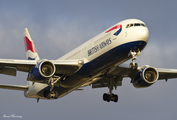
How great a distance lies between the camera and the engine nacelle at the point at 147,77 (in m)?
39.2

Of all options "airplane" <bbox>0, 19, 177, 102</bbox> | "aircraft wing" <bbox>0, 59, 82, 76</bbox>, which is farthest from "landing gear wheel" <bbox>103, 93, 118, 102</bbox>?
"aircraft wing" <bbox>0, 59, 82, 76</bbox>

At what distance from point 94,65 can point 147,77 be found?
8562 mm

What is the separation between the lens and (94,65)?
113 feet

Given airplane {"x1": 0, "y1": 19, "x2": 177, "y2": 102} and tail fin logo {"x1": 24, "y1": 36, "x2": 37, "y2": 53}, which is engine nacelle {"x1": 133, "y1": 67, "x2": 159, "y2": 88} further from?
tail fin logo {"x1": 24, "y1": 36, "x2": 37, "y2": 53}

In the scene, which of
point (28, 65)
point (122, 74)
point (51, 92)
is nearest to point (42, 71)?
point (28, 65)

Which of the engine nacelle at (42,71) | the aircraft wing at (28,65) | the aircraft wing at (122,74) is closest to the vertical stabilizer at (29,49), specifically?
the aircraft wing at (122,74)

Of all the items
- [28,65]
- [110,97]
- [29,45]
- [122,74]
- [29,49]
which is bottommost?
[110,97]

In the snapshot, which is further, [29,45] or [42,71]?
[29,45]

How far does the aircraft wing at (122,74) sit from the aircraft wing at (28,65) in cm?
559

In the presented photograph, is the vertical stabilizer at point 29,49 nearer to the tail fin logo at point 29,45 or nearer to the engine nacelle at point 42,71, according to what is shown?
the tail fin logo at point 29,45

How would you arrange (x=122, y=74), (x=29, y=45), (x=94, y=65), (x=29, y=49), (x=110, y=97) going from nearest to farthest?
(x=94, y=65) < (x=122, y=74) < (x=110, y=97) < (x=29, y=49) < (x=29, y=45)

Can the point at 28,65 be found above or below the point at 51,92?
above

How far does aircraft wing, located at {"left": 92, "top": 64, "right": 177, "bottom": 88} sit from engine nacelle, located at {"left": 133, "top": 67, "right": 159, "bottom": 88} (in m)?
0.73

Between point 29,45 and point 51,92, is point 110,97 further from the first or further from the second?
point 29,45
